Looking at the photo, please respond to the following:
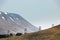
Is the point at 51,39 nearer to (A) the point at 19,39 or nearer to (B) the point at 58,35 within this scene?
(B) the point at 58,35

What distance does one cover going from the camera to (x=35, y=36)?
105688 millimetres

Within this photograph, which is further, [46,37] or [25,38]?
[25,38]

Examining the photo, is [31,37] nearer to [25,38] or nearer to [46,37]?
[25,38]

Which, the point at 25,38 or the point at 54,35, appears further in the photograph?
the point at 25,38

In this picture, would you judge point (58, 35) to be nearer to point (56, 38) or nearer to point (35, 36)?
point (56, 38)

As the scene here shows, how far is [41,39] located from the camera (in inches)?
3775

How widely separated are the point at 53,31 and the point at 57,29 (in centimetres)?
342

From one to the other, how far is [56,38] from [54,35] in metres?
5.28

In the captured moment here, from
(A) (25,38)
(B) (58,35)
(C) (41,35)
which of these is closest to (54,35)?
(B) (58,35)

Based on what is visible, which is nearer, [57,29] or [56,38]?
[56,38]

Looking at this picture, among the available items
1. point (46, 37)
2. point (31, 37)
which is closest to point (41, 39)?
point (46, 37)

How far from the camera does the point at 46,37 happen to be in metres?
97.6

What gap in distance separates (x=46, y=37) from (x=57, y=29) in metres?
13.0

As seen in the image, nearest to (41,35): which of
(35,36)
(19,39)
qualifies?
(35,36)
